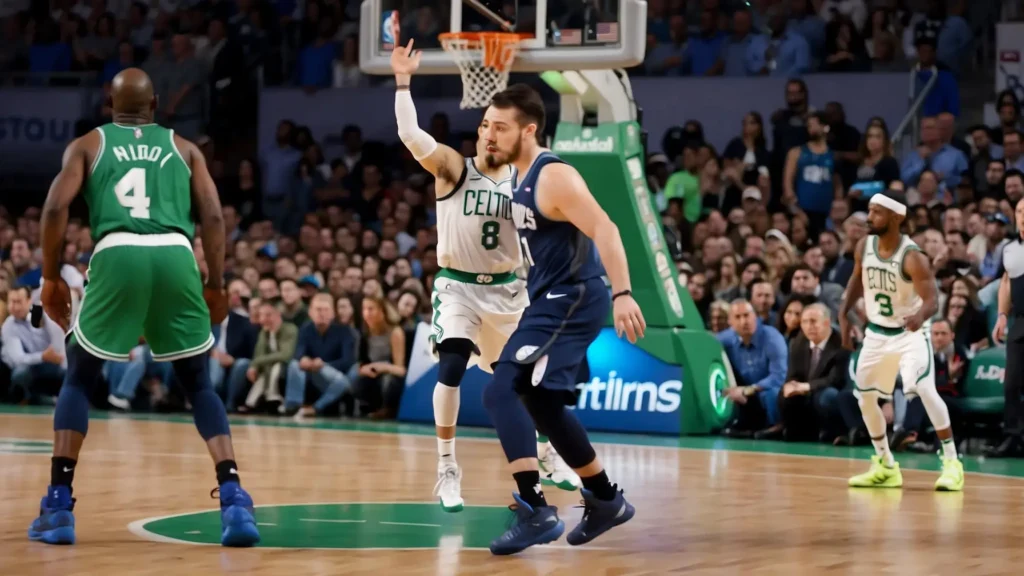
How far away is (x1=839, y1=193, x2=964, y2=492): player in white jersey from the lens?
10734 millimetres

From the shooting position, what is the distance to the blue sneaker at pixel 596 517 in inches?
283

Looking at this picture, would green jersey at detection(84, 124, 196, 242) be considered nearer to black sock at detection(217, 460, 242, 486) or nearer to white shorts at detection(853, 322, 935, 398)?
black sock at detection(217, 460, 242, 486)

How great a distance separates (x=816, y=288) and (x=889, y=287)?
14.7 ft

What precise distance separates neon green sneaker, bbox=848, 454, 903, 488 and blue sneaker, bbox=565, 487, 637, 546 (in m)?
4.04

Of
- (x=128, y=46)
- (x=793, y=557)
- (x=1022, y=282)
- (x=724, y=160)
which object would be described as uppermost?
(x=128, y=46)

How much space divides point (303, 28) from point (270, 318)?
24.8 feet

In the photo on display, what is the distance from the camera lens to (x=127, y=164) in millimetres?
7285

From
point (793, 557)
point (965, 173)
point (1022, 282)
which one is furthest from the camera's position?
point (965, 173)

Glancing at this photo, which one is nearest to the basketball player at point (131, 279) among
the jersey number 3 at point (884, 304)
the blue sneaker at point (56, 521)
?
the blue sneaker at point (56, 521)

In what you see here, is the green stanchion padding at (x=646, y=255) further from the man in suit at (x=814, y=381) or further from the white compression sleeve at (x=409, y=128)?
the white compression sleeve at (x=409, y=128)

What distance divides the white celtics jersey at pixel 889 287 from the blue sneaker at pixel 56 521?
593cm

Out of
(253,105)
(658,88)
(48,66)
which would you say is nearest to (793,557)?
(658,88)

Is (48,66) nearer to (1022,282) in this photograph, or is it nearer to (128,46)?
(128,46)

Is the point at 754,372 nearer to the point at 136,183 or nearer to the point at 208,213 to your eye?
the point at 208,213
